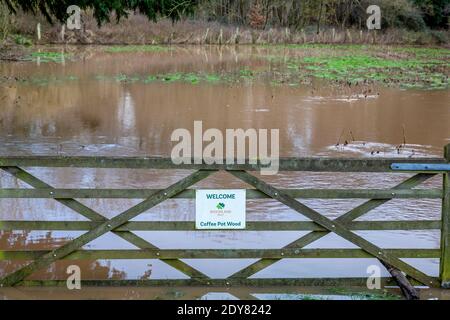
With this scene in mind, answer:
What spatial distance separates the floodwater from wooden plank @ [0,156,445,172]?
1497 mm

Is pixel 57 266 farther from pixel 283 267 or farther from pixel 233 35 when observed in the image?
pixel 233 35

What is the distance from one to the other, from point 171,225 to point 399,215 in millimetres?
4830

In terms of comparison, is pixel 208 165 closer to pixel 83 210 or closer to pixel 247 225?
pixel 247 225

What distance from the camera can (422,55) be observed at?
160 feet

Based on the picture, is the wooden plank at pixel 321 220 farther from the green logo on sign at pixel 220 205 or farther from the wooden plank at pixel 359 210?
the green logo on sign at pixel 220 205

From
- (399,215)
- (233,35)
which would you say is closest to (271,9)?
(233,35)

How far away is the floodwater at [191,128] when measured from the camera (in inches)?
369

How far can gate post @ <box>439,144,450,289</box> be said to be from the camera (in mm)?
7285

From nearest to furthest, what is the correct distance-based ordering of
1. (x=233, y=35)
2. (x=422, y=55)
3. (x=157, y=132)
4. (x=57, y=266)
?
(x=57, y=266), (x=157, y=132), (x=422, y=55), (x=233, y=35)

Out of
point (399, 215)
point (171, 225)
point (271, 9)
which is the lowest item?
point (399, 215)

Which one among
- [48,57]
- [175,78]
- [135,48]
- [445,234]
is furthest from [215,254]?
[135,48]

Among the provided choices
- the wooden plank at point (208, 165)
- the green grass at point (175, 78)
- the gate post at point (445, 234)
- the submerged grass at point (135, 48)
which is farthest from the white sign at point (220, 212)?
the submerged grass at point (135, 48)

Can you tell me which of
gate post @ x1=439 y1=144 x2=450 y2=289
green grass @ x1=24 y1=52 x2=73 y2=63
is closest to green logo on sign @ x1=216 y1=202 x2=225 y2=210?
gate post @ x1=439 y1=144 x2=450 y2=289

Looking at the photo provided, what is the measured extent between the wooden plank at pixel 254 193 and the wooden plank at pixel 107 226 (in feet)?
0.32
